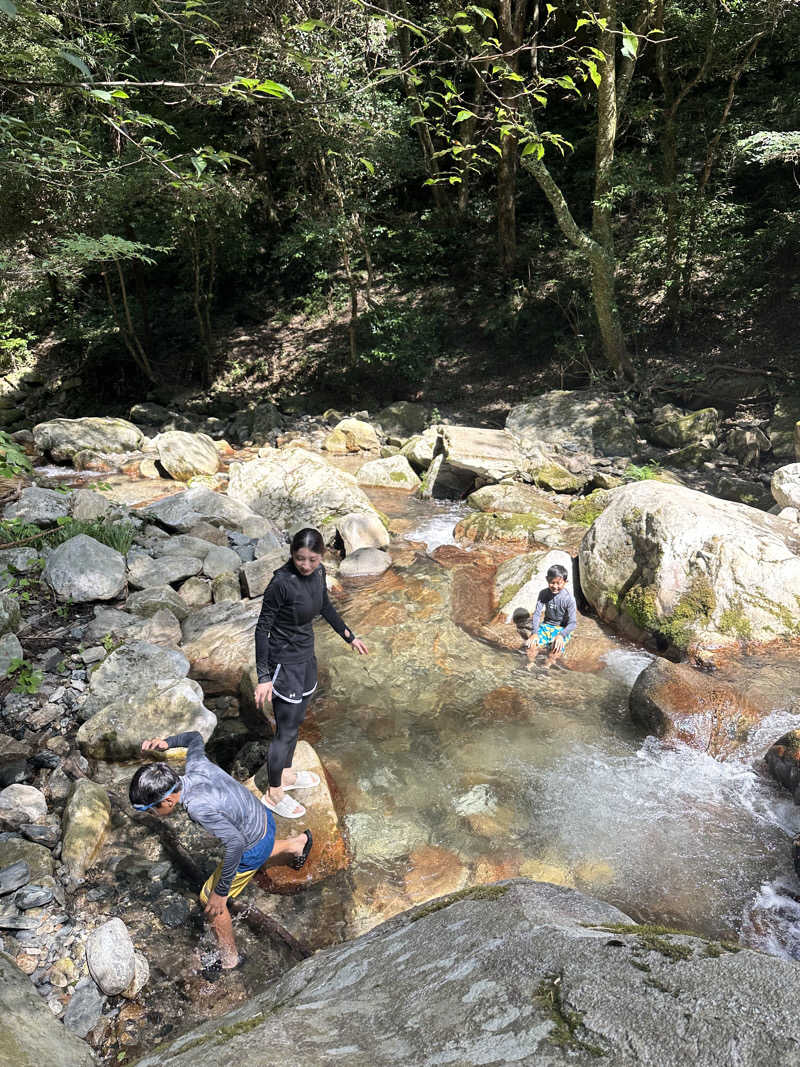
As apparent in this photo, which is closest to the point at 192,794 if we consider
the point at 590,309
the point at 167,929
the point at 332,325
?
the point at 167,929

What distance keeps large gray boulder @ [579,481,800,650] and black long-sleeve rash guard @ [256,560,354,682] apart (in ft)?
12.9

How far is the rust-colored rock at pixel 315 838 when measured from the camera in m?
3.70

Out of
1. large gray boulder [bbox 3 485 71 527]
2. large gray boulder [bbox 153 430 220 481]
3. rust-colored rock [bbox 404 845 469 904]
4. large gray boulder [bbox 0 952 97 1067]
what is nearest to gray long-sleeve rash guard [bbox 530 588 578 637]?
rust-colored rock [bbox 404 845 469 904]

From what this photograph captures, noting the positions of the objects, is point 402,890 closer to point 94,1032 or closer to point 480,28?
point 94,1032

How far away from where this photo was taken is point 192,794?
299cm

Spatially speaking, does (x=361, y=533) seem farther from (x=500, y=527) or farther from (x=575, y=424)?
(x=575, y=424)

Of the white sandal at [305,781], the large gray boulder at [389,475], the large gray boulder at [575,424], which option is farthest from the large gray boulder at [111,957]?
the large gray boulder at [575,424]

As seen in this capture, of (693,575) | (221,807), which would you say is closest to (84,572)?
(221,807)

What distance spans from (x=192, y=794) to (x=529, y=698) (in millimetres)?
3545

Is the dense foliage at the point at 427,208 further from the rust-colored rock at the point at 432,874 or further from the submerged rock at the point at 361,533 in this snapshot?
the rust-colored rock at the point at 432,874

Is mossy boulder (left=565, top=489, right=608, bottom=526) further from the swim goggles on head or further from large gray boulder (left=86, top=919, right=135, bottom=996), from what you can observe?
large gray boulder (left=86, top=919, right=135, bottom=996)

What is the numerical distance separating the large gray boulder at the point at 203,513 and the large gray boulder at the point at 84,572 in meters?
1.76

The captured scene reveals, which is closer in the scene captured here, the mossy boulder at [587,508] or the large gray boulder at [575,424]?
the mossy boulder at [587,508]

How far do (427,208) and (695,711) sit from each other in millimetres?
18922
